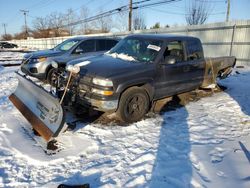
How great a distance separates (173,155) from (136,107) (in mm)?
1685

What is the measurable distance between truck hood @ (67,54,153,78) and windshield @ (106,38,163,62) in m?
0.25

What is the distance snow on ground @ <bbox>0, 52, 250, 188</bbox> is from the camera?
3.26 meters

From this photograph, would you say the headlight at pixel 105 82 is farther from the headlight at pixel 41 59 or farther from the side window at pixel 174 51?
the headlight at pixel 41 59

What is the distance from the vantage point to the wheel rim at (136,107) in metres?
5.19

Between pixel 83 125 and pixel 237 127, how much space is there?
329 cm

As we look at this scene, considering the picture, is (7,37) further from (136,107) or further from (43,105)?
(136,107)

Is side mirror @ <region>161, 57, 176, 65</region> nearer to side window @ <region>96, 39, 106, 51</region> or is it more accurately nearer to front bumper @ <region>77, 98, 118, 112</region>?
front bumper @ <region>77, 98, 118, 112</region>

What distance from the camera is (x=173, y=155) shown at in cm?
389

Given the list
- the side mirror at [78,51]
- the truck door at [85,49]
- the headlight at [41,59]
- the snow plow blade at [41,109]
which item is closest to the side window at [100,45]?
the truck door at [85,49]

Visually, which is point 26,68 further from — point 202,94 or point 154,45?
point 202,94

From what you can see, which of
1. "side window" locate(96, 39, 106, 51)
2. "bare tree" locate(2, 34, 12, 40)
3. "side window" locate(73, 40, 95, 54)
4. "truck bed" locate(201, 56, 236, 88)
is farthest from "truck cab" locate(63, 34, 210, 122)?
"bare tree" locate(2, 34, 12, 40)

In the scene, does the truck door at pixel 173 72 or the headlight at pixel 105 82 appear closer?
the headlight at pixel 105 82

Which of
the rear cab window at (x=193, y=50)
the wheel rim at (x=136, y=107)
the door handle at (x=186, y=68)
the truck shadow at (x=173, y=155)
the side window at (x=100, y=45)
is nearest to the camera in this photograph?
the truck shadow at (x=173, y=155)

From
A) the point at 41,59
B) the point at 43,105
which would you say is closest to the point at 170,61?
the point at 43,105
